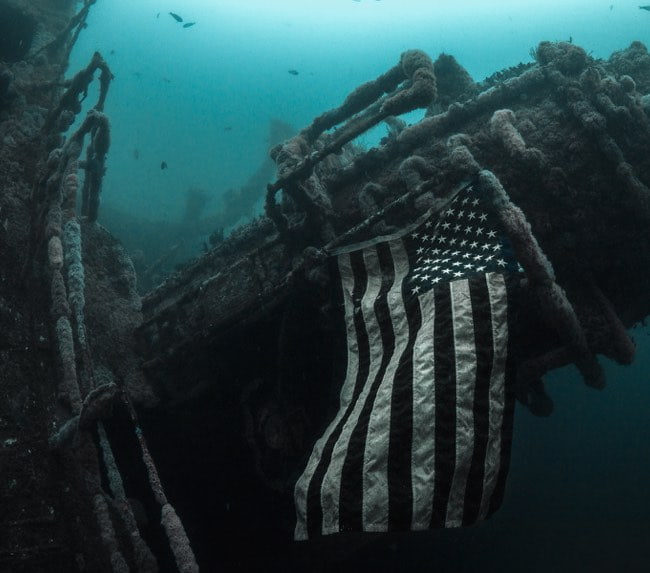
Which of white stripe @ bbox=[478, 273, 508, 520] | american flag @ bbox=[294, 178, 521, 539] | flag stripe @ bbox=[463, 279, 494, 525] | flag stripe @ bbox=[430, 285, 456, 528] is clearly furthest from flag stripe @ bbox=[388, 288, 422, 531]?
white stripe @ bbox=[478, 273, 508, 520]

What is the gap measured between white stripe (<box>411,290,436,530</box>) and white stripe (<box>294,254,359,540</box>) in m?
0.86

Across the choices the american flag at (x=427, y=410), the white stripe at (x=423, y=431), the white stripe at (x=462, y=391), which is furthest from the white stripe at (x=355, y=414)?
the white stripe at (x=462, y=391)

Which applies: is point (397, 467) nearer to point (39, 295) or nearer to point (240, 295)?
point (240, 295)

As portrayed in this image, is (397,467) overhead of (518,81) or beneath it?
beneath

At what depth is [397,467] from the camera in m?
3.31

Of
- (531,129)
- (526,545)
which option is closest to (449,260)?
(531,129)

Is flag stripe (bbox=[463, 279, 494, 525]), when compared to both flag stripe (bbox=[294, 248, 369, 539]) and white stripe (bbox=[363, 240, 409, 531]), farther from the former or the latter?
flag stripe (bbox=[294, 248, 369, 539])

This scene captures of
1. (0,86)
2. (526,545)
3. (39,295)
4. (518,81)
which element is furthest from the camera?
(526,545)

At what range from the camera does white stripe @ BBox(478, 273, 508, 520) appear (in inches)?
128

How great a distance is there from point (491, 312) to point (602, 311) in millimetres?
2309

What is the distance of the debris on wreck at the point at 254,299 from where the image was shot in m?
4.13

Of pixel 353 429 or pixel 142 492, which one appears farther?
pixel 142 492

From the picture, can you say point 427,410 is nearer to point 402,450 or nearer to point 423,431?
point 423,431

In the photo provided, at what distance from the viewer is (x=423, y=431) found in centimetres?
337
